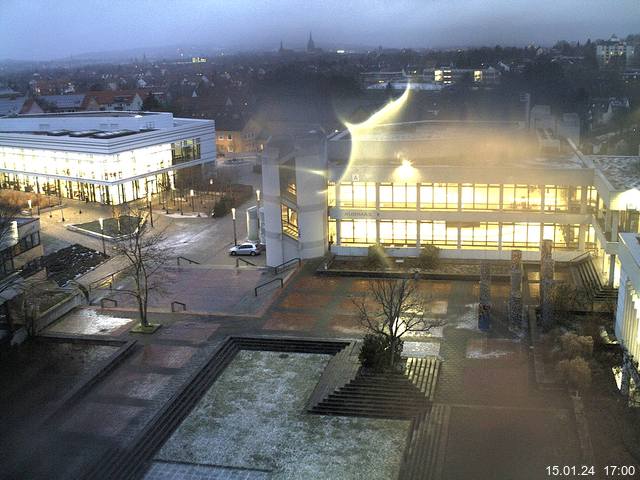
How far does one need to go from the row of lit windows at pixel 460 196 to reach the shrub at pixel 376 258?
2327 millimetres

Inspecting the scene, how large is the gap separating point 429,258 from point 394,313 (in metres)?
10.8

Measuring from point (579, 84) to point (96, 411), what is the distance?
106407mm

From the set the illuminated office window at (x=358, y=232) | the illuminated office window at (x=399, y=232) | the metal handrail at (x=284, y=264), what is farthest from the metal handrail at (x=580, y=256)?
the metal handrail at (x=284, y=264)

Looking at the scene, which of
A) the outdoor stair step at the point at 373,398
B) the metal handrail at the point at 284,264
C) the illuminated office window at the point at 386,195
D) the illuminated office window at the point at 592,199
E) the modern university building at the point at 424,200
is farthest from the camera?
the illuminated office window at the point at 386,195

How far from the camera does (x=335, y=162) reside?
35812mm

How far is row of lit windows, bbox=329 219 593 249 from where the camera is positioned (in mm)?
33344

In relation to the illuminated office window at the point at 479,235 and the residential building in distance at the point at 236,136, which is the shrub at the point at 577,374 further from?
the residential building in distance at the point at 236,136

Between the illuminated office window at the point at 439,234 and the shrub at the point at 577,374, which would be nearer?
the shrub at the point at 577,374

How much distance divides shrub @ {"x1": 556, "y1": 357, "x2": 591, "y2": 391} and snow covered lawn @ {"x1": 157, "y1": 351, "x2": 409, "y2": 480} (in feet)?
16.3

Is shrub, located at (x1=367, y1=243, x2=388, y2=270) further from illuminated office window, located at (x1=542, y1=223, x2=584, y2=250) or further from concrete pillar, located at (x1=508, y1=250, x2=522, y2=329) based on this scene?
concrete pillar, located at (x1=508, y1=250, x2=522, y2=329)

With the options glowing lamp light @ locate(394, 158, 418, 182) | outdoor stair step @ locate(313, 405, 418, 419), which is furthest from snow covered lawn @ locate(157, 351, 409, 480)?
glowing lamp light @ locate(394, 158, 418, 182)

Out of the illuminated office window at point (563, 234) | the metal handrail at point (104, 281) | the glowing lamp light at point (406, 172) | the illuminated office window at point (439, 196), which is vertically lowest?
the metal handrail at point (104, 281)

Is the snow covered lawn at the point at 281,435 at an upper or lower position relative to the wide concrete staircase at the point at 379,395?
lower

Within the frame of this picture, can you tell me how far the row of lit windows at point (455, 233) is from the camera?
33.3m
